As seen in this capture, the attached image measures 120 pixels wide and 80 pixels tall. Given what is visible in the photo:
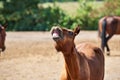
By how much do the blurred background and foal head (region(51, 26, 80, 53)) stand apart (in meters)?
21.0

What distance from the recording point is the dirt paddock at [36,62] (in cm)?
1093

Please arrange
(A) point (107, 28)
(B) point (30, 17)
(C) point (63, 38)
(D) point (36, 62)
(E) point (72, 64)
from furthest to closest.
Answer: (B) point (30, 17)
(A) point (107, 28)
(D) point (36, 62)
(E) point (72, 64)
(C) point (63, 38)

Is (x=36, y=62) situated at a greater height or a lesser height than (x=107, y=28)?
lesser

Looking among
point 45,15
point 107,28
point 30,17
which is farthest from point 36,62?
point 45,15

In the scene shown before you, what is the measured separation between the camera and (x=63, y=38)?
16.0 ft

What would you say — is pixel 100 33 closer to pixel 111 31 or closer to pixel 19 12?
pixel 111 31

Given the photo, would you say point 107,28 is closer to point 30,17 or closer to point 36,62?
point 36,62

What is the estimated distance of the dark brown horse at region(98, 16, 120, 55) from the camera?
1600 centimetres

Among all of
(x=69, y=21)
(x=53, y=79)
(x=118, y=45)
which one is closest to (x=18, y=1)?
(x=69, y=21)

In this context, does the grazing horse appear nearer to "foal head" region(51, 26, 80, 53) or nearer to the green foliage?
"foal head" region(51, 26, 80, 53)

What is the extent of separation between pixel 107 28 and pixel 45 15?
11240 mm

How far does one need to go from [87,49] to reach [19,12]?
2079 centimetres

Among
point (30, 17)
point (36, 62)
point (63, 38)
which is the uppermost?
point (63, 38)

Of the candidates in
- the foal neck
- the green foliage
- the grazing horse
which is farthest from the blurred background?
the foal neck
